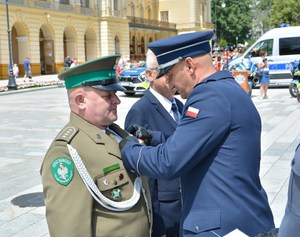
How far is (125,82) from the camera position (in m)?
18.4

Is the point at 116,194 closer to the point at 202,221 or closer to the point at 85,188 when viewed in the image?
the point at 85,188

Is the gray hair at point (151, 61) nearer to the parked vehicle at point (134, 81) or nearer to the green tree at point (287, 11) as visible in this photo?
the parked vehicle at point (134, 81)

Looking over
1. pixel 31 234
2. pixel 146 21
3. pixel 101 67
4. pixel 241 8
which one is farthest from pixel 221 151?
pixel 241 8

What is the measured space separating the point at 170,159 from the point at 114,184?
14.5 inches

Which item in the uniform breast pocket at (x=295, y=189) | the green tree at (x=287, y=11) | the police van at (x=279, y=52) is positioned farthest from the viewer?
the green tree at (x=287, y=11)

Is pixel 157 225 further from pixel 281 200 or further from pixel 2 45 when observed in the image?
pixel 2 45

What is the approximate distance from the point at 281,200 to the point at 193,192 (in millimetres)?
3784

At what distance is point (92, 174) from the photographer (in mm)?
2156

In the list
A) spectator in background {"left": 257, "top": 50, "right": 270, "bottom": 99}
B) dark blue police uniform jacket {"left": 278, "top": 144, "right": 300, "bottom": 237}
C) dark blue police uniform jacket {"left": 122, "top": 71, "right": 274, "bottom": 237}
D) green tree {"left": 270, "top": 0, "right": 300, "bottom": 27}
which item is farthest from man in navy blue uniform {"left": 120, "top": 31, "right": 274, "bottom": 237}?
green tree {"left": 270, "top": 0, "right": 300, "bottom": 27}

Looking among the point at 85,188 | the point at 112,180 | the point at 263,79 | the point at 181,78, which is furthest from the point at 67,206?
the point at 263,79

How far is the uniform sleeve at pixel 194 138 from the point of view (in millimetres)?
1979

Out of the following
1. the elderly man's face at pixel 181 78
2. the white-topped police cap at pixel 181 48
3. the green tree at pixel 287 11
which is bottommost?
the elderly man's face at pixel 181 78

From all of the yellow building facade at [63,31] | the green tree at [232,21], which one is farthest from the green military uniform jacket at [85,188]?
the green tree at [232,21]

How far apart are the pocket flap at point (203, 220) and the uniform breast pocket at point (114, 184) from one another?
377mm
